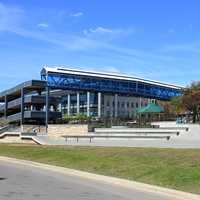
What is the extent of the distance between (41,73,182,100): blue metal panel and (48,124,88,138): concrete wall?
52.9 feet

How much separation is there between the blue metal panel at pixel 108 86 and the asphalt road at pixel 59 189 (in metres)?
58.5

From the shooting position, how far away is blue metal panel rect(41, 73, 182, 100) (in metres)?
79.3

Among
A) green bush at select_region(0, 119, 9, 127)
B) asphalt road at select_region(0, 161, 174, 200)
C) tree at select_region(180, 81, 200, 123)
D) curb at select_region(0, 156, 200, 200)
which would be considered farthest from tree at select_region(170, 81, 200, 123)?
asphalt road at select_region(0, 161, 174, 200)

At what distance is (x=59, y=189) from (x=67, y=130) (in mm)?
43957

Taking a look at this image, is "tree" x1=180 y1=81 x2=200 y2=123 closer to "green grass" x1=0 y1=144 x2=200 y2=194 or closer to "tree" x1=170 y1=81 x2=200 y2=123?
"tree" x1=170 y1=81 x2=200 y2=123

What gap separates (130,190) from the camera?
52.8 feet

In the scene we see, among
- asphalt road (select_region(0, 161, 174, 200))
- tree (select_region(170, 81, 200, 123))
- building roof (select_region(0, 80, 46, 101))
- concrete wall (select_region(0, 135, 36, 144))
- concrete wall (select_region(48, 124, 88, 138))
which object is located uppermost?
building roof (select_region(0, 80, 46, 101))

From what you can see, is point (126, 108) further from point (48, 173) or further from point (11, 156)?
point (48, 173)

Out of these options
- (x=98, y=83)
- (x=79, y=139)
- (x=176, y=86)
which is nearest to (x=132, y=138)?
(x=79, y=139)

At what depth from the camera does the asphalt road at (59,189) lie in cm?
1420

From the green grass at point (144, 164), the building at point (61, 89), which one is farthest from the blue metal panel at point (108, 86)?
the green grass at point (144, 164)

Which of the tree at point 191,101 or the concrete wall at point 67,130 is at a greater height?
the tree at point 191,101

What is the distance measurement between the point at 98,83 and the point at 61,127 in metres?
23.3

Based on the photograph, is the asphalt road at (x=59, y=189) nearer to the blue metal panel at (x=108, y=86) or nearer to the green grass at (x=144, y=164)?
the green grass at (x=144, y=164)
